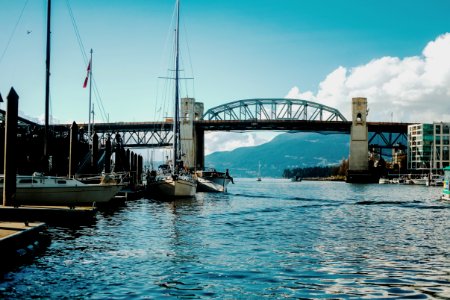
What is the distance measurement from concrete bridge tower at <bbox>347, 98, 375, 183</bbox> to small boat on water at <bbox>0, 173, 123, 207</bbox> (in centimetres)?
13326

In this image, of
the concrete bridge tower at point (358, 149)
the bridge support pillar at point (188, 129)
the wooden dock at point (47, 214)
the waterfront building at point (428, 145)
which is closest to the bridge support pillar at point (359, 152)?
the concrete bridge tower at point (358, 149)

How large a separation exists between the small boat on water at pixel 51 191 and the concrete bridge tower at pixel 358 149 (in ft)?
437

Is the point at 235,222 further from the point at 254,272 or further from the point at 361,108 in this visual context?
the point at 361,108

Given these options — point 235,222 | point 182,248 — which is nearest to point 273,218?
point 235,222

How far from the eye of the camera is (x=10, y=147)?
85.0 ft

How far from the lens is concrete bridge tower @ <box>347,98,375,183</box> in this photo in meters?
162

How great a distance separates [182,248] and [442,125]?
19731 cm

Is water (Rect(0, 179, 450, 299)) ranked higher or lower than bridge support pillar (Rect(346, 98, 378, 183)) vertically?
lower

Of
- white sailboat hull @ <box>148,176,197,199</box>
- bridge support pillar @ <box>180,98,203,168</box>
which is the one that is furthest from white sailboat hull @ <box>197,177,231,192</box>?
bridge support pillar @ <box>180,98,203,168</box>

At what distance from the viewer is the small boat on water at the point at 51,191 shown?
113 feet

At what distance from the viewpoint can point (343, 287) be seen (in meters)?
14.2

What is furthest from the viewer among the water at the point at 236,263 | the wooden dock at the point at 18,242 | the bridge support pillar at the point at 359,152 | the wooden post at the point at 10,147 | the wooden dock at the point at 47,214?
the bridge support pillar at the point at 359,152

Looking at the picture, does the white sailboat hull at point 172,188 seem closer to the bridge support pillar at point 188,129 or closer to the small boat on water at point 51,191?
the small boat on water at point 51,191

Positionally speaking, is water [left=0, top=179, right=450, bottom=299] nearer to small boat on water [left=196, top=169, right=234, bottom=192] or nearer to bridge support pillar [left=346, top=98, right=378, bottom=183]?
small boat on water [left=196, top=169, right=234, bottom=192]
